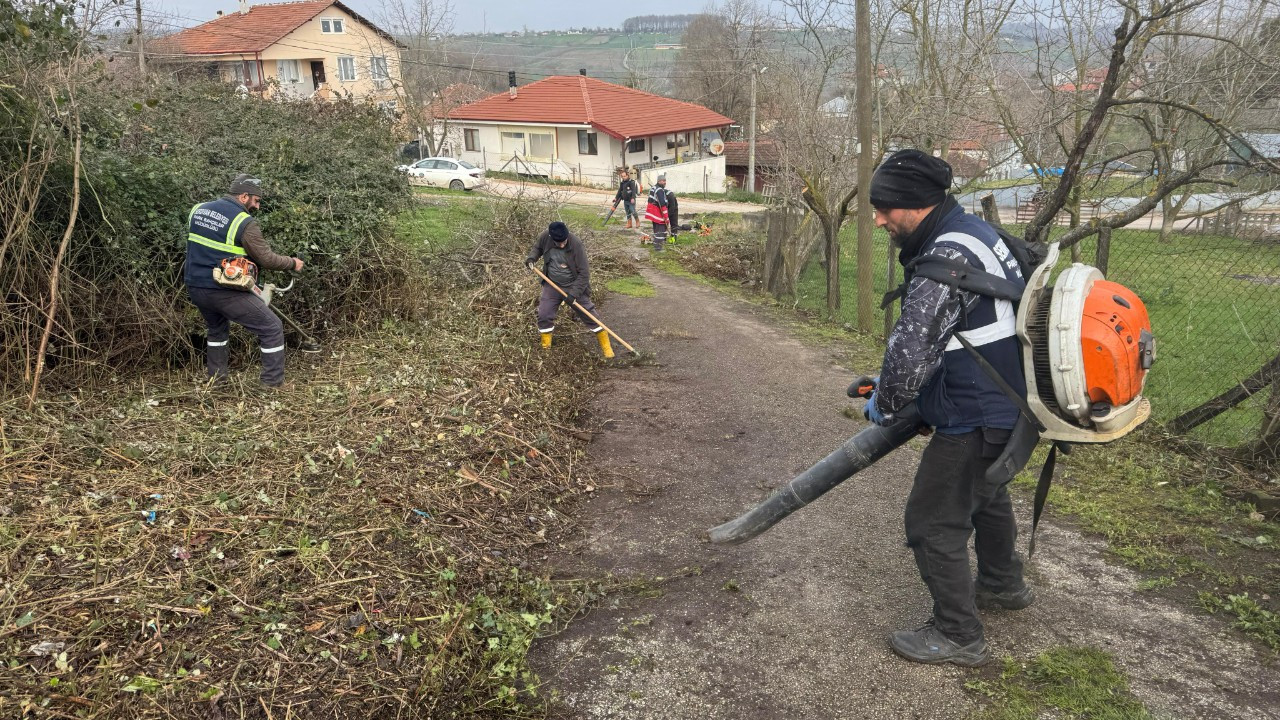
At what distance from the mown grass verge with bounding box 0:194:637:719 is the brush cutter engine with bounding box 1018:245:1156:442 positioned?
2.25 meters

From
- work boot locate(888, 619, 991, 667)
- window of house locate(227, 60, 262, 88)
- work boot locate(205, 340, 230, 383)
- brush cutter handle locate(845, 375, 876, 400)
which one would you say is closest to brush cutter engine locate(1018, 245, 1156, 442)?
brush cutter handle locate(845, 375, 876, 400)

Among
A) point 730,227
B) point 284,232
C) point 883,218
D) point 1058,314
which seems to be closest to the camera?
point 1058,314

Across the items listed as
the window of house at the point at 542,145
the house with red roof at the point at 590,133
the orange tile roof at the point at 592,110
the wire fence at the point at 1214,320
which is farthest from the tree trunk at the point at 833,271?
the window of house at the point at 542,145

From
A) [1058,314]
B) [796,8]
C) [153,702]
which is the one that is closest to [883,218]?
[1058,314]

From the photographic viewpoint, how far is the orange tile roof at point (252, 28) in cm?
3878

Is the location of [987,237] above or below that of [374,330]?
above

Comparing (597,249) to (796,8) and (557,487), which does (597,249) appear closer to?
(796,8)

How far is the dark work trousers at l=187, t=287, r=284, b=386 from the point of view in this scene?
5.74 m

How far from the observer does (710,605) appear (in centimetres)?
365

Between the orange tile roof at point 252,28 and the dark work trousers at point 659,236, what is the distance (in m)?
30.4

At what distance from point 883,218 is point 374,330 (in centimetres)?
561

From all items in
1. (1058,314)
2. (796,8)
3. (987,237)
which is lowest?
(1058,314)

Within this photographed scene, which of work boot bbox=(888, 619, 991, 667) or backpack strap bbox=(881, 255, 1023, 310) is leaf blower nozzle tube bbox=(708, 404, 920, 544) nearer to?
backpack strap bbox=(881, 255, 1023, 310)

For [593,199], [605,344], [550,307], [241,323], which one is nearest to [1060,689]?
[605,344]
